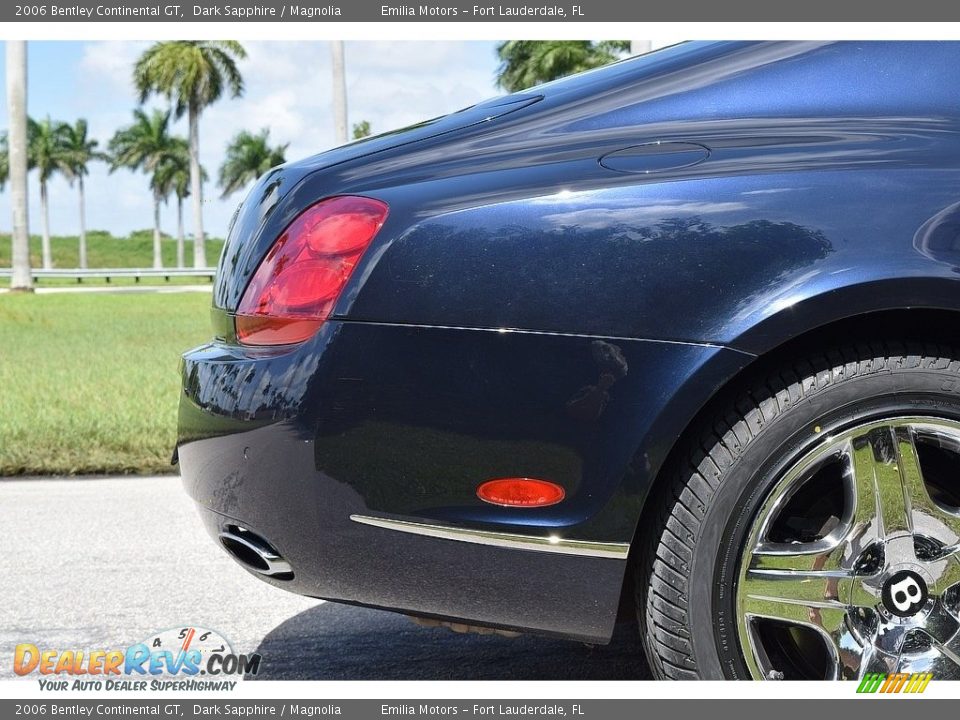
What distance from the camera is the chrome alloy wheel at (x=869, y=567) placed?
1.77m

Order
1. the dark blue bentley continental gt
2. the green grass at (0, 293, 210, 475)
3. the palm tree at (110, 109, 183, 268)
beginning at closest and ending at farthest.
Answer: the dark blue bentley continental gt → the green grass at (0, 293, 210, 475) → the palm tree at (110, 109, 183, 268)

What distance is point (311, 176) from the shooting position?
195cm

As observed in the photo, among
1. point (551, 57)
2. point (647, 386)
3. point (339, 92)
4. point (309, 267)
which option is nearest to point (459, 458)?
point (647, 386)

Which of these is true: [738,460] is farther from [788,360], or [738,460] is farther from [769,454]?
[788,360]

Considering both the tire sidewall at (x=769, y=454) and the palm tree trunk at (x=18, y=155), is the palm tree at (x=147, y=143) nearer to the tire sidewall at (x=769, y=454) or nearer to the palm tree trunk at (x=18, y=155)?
the palm tree trunk at (x=18, y=155)

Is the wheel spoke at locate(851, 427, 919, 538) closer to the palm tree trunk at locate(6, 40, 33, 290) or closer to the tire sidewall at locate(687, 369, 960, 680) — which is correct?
the tire sidewall at locate(687, 369, 960, 680)

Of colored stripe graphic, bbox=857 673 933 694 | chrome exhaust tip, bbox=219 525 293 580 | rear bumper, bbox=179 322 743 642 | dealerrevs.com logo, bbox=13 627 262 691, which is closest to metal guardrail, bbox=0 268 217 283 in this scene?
dealerrevs.com logo, bbox=13 627 262 691

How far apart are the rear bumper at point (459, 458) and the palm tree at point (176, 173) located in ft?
185

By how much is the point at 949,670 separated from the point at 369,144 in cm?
166

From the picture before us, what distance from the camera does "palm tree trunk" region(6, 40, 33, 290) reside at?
1695 cm

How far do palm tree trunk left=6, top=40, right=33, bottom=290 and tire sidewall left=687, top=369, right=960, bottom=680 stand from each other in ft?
56.7

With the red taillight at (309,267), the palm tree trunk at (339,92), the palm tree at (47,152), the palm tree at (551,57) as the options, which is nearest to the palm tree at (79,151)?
the palm tree at (47,152)

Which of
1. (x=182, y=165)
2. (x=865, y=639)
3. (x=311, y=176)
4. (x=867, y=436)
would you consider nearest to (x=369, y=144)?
(x=311, y=176)
